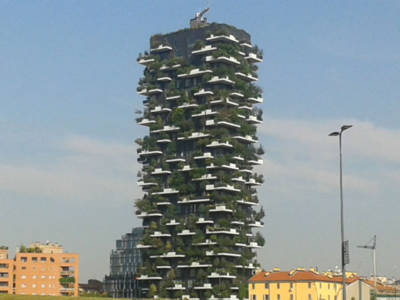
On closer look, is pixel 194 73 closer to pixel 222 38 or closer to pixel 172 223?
pixel 222 38

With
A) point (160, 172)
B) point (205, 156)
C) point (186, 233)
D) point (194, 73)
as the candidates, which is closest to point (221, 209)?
point (186, 233)

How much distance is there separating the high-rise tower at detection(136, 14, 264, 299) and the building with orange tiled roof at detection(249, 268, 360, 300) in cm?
2854

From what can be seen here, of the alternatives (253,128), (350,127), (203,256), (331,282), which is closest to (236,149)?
(253,128)

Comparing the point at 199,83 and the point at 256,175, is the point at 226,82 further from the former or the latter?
the point at 256,175

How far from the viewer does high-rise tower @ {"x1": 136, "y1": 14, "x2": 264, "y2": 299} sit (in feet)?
528

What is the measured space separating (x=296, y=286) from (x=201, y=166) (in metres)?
44.3

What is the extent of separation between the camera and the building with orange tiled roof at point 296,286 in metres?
190

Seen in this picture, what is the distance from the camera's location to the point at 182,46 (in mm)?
178250

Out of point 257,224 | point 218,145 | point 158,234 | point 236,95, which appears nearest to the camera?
point 218,145

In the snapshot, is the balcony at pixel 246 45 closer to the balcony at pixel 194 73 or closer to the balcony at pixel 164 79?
the balcony at pixel 194 73

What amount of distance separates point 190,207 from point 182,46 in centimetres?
3575

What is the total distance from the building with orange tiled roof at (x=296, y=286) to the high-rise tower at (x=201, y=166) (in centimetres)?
2854

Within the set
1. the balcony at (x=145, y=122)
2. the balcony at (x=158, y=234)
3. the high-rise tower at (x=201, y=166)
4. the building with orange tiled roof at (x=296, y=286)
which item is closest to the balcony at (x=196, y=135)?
the high-rise tower at (x=201, y=166)

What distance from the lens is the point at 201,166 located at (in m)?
166
